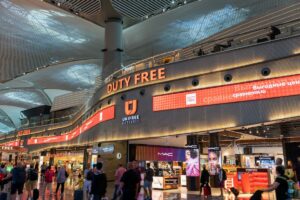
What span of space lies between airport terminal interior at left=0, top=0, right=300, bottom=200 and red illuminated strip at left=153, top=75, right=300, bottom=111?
0.15 ft

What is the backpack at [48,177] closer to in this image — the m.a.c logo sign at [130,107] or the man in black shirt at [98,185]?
the m.a.c logo sign at [130,107]

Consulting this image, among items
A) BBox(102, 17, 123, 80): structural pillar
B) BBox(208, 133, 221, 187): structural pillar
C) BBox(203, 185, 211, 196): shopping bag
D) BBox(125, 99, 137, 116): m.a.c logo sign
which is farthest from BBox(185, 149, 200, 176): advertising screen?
BBox(102, 17, 123, 80): structural pillar

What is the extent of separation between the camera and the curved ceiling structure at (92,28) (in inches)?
1195

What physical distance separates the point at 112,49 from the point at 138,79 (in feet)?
30.6

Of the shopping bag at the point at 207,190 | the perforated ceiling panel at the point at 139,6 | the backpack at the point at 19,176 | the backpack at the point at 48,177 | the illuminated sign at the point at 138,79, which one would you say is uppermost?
the perforated ceiling panel at the point at 139,6

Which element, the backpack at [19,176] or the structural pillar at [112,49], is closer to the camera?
the backpack at [19,176]

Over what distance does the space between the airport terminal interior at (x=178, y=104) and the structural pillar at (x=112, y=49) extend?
0.10 metres

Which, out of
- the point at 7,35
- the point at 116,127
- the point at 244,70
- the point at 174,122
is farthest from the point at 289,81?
the point at 7,35

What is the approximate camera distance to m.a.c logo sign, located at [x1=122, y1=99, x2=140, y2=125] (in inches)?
711

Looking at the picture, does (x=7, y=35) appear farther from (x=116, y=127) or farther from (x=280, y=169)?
(x=280, y=169)

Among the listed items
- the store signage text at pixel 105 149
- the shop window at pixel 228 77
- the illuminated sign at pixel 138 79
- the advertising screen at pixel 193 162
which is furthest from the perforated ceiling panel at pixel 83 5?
the advertising screen at pixel 193 162

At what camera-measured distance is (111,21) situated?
96.6 feet

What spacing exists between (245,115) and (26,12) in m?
26.2

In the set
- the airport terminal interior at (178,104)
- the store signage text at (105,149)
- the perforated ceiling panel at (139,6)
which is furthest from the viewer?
the perforated ceiling panel at (139,6)
